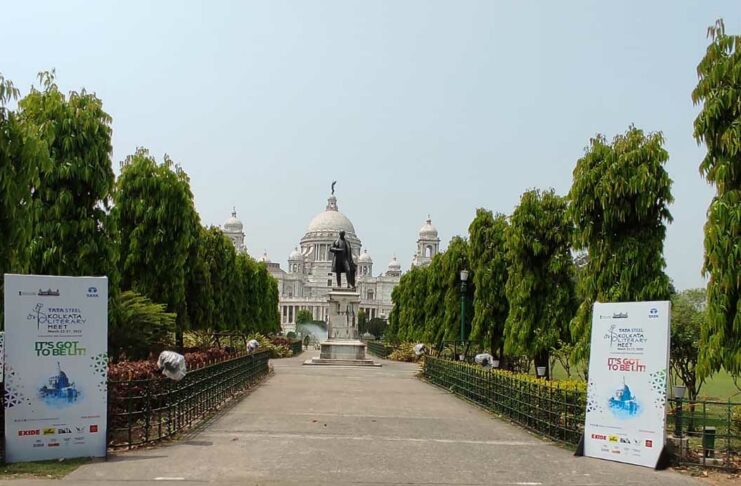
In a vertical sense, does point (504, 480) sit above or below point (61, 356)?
below

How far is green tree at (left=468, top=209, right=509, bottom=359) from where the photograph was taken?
2833 centimetres

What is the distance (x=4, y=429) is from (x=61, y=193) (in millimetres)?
6201

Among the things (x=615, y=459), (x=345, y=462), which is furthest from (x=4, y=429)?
(x=615, y=459)

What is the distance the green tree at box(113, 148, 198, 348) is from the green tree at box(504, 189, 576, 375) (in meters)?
9.33

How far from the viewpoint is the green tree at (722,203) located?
11.1 m

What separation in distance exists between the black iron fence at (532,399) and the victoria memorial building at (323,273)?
14290cm

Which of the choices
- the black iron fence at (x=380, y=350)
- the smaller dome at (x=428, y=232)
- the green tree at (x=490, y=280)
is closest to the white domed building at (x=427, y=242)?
the smaller dome at (x=428, y=232)

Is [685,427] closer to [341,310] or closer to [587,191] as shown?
[587,191]

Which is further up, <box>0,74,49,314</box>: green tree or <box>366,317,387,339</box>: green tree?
<box>0,74,49,314</box>: green tree

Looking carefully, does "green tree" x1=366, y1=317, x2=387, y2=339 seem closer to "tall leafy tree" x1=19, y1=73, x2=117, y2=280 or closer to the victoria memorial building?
the victoria memorial building

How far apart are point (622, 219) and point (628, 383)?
5262 mm

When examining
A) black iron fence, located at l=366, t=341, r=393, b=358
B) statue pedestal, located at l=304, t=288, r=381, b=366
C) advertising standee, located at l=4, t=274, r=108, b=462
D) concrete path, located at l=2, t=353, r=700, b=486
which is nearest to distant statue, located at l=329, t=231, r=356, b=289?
statue pedestal, located at l=304, t=288, r=381, b=366

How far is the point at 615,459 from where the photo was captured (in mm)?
12148

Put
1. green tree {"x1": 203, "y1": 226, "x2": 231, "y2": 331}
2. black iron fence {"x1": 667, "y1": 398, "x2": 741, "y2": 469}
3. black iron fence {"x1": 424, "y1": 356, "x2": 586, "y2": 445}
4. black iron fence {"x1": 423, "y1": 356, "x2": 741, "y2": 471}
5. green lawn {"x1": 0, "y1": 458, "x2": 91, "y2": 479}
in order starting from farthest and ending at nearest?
green tree {"x1": 203, "y1": 226, "x2": 231, "y2": 331} → black iron fence {"x1": 424, "y1": 356, "x2": 586, "y2": 445} → black iron fence {"x1": 423, "y1": 356, "x2": 741, "y2": 471} → black iron fence {"x1": 667, "y1": 398, "x2": 741, "y2": 469} → green lawn {"x1": 0, "y1": 458, "x2": 91, "y2": 479}
